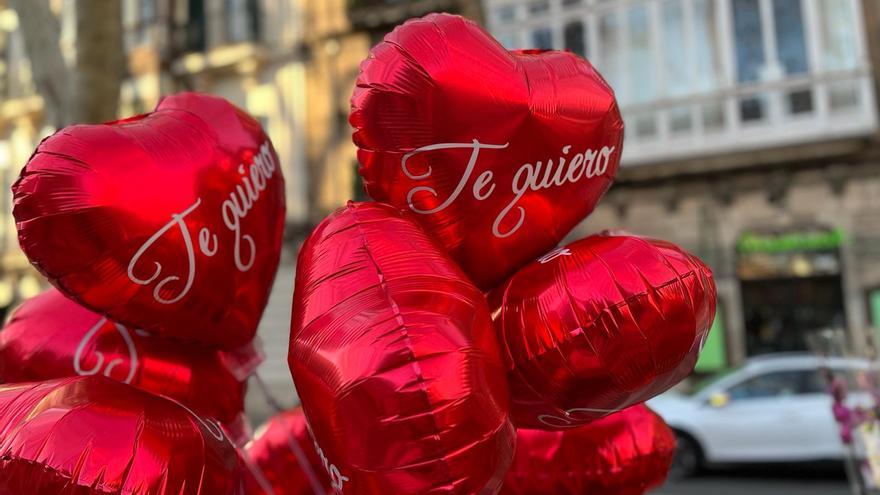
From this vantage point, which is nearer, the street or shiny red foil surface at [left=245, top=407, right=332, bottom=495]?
shiny red foil surface at [left=245, top=407, right=332, bottom=495]

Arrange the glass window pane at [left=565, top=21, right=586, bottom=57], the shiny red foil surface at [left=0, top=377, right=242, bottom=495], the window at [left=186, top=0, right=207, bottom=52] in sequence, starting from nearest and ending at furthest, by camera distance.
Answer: the shiny red foil surface at [left=0, top=377, right=242, bottom=495]
the glass window pane at [left=565, top=21, right=586, bottom=57]
the window at [left=186, top=0, right=207, bottom=52]

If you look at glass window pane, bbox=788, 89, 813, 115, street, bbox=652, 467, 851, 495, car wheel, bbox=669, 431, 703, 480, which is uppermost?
glass window pane, bbox=788, 89, 813, 115

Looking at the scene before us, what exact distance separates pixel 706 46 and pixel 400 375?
1277 cm

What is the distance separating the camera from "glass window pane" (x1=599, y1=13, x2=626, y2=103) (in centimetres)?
1327

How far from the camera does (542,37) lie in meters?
13.7

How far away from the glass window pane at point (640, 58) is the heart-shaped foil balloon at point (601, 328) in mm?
12245

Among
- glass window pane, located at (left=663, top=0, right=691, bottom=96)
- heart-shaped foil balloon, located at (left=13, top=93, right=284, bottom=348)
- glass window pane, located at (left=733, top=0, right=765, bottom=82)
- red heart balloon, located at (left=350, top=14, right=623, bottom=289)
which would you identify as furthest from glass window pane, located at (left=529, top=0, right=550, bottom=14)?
red heart balloon, located at (left=350, top=14, right=623, bottom=289)

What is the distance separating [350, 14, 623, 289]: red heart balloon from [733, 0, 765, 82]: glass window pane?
11789 mm

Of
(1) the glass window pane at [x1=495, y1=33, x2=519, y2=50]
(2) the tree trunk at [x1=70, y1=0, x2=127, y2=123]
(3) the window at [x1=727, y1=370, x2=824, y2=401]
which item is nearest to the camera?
(2) the tree trunk at [x1=70, y1=0, x2=127, y2=123]

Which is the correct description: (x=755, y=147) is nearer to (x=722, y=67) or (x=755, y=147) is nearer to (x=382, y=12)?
(x=722, y=67)

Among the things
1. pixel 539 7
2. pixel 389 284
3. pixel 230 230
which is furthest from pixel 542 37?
pixel 389 284

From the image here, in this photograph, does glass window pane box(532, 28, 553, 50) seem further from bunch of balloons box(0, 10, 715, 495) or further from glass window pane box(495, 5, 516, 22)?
bunch of balloons box(0, 10, 715, 495)

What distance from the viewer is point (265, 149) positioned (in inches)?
82.6

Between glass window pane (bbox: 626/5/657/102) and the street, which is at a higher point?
glass window pane (bbox: 626/5/657/102)
